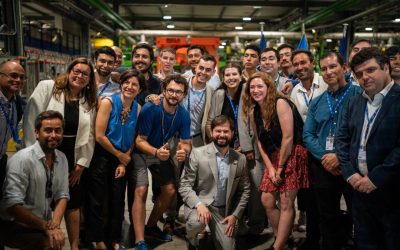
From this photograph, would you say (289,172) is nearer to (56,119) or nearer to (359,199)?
(359,199)

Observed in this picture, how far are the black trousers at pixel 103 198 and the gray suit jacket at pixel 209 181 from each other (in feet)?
1.95

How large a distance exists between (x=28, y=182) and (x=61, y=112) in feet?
2.12

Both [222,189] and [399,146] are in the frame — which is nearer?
[399,146]

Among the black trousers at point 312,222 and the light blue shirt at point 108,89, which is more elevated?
the light blue shirt at point 108,89

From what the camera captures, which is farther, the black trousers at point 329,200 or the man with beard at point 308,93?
the man with beard at point 308,93

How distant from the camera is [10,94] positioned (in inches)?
113

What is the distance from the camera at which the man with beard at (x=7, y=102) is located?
273 cm

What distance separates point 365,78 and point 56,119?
2106 mm

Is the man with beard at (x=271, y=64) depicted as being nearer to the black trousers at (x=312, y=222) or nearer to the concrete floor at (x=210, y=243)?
the black trousers at (x=312, y=222)

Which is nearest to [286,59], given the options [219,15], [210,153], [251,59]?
[251,59]

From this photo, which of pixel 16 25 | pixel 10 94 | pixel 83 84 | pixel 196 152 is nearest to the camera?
pixel 10 94

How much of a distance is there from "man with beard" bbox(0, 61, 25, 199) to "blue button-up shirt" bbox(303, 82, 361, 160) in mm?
2289

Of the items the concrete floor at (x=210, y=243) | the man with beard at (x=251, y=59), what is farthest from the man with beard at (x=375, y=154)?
the man with beard at (x=251, y=59)

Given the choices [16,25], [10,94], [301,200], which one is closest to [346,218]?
[301,200]
